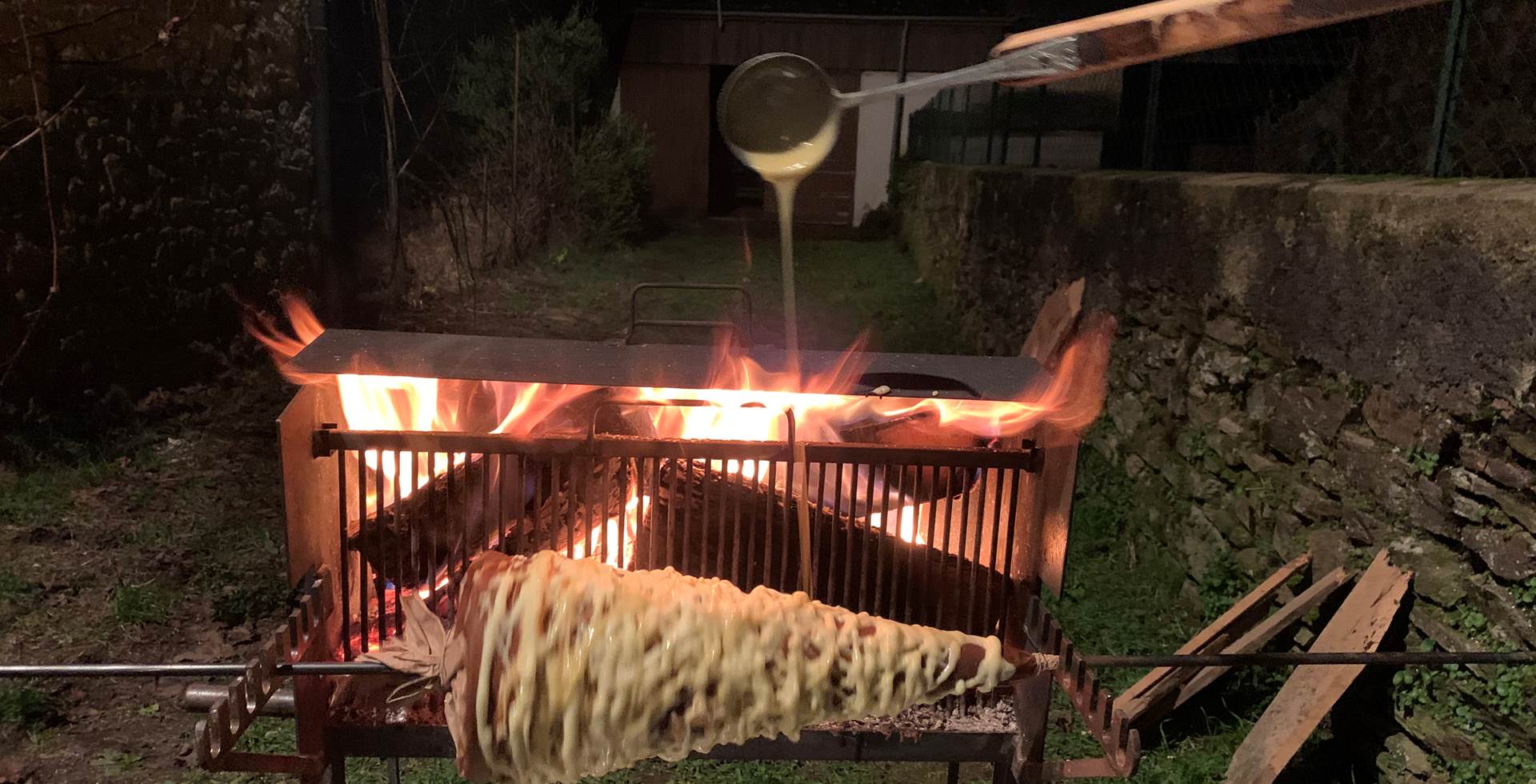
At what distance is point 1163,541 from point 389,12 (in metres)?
9.46

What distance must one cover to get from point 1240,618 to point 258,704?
361cm

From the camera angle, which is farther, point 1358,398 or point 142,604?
point 142,604

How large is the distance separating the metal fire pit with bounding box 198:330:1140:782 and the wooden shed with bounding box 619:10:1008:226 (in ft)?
53.3

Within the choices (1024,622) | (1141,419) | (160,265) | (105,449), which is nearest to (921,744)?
(1024,622)

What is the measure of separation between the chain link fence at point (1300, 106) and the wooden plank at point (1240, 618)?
3.36 meters

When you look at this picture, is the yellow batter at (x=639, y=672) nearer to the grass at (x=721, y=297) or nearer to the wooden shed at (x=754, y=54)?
the grass at (x=721, y=297)

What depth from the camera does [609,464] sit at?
8.02 ft

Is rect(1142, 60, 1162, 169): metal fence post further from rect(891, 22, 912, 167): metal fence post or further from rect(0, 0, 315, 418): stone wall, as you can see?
rect(891, 22, 912, 167): metal fence post

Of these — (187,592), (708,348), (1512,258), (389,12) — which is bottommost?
(187,592)

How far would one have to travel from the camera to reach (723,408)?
2439 millimetres

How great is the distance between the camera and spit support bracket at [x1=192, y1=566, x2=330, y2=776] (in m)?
1.78

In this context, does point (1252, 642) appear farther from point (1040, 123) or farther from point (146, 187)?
point (146, 187)

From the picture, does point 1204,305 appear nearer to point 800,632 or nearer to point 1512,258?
point 1512,258

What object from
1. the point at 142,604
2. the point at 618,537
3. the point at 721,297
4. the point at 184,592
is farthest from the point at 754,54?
the point at 618,537
